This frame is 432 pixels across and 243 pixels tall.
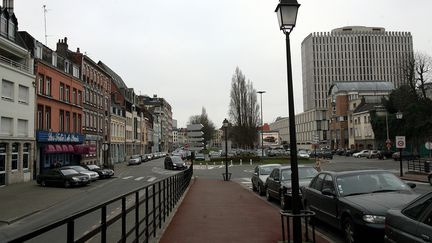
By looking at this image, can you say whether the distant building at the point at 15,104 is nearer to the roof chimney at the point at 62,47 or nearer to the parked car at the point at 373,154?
the roof chimney at the point at 62,47

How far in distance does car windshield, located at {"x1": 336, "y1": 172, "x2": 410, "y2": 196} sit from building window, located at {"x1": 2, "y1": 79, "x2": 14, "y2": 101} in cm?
2978

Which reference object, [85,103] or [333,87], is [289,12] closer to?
[85,103]

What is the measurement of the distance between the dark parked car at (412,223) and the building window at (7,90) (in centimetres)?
3266

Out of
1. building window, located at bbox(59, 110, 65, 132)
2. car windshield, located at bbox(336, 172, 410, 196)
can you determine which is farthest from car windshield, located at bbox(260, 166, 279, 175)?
building window, located at bbox(59, 110, 65, 132)

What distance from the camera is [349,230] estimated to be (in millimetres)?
8773

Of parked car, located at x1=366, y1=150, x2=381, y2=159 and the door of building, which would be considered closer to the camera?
the door of building

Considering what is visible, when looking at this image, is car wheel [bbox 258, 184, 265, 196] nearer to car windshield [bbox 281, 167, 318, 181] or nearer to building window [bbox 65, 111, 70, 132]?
car windshield [bbox 281, 167, 318, 181]

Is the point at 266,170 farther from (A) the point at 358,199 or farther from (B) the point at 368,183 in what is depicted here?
(A) the point at 358,199

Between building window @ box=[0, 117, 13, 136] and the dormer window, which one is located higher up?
the dormer window

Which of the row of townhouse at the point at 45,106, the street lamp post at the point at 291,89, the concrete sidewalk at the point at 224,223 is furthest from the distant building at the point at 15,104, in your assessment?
the street lamp post at the point at 291,89

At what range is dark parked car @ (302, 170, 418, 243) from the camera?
8.11 metres

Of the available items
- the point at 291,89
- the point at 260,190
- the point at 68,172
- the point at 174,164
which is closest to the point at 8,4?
the point at 68,172

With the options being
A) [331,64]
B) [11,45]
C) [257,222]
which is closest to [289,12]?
[257,222]

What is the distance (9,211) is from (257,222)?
483 inches
